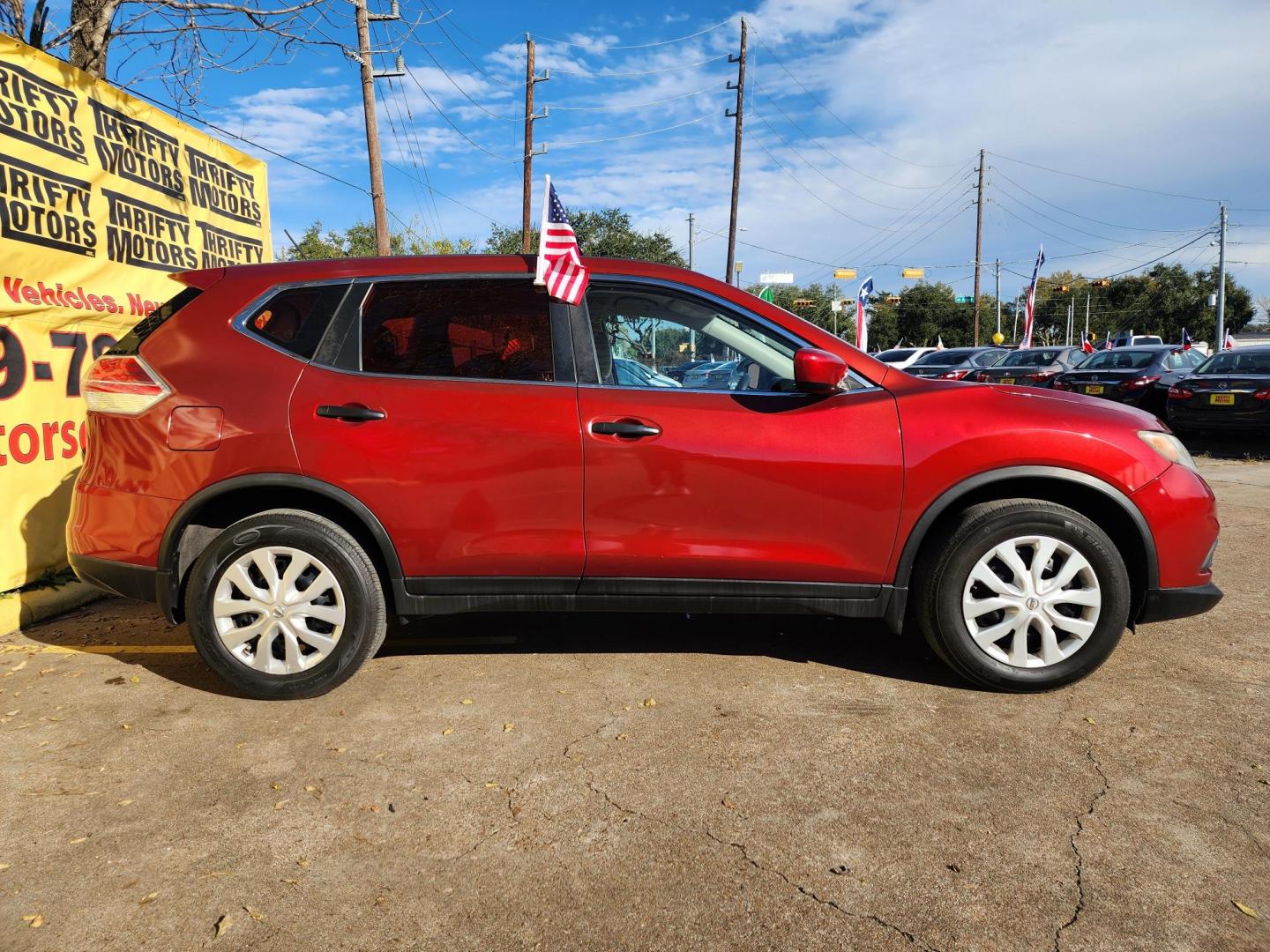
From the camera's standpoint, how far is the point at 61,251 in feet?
17.1

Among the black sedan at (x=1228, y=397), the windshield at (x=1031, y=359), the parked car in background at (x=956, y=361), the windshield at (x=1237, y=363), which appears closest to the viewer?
the black sedan at (x=1228, y=397)

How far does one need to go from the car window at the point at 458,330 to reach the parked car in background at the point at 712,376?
0.56m

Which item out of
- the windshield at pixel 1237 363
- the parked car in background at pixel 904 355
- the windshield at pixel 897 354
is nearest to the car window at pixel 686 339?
A: the windshield at pixel 1237 363

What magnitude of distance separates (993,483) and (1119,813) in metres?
1.27

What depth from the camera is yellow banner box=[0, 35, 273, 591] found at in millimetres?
4648

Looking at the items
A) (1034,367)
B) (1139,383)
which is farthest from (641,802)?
(1034,367)

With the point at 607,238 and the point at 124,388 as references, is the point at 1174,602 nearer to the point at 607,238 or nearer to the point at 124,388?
the point at 124,388

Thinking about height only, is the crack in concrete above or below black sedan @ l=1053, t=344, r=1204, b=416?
below

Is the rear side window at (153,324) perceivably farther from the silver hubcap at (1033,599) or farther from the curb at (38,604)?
the silver hubcap at (1033,599)

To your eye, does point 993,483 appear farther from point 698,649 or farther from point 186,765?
point 186,765

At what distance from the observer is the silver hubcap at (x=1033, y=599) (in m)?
3.32

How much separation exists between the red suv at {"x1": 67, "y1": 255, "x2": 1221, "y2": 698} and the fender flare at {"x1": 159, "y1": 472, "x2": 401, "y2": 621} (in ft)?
0.03

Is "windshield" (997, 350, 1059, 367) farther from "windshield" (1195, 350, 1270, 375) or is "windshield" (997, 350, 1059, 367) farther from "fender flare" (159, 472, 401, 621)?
"fender flare" (159, 472, 401, 621)

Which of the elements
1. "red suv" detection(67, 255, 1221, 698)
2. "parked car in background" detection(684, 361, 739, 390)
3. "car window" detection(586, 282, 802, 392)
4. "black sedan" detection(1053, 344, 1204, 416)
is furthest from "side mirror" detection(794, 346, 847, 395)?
"black sedan" detection(1053, 344, 1204, 416)
